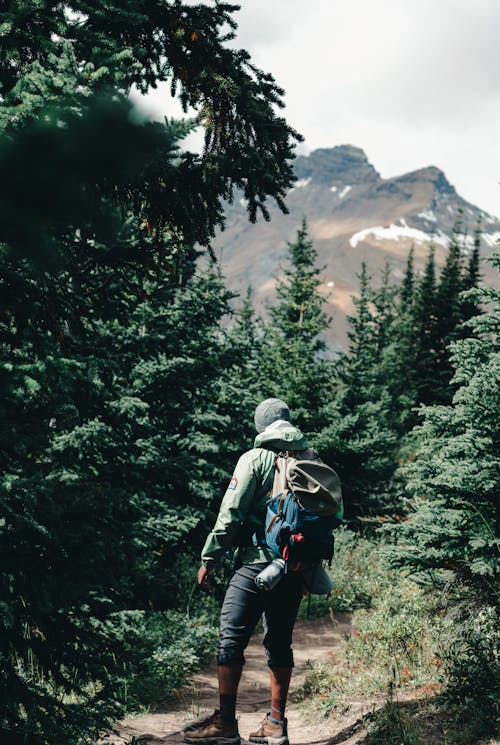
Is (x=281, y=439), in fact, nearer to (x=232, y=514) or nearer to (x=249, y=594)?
(x=232, y=514)

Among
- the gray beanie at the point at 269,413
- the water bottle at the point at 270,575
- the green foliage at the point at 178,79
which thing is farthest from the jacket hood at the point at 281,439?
the green foliage at the point at 178,79

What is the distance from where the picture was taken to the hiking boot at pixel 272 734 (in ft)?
13.6

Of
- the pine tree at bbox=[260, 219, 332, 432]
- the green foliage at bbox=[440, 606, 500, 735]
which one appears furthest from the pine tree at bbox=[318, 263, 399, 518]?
the green foliage at bbox=[440, 606, 500, 735]

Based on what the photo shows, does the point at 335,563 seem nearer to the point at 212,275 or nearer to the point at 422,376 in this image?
the point at 212,275

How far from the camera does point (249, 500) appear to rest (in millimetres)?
4066

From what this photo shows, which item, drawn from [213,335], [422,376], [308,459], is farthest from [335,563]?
[422,376]

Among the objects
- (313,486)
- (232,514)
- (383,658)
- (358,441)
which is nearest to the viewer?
(313,486)

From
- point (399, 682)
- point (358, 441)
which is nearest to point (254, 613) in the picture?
point (399, 682)

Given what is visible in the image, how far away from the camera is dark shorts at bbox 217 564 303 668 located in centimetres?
404

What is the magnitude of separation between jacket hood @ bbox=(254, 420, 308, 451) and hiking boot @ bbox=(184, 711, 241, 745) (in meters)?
1.88

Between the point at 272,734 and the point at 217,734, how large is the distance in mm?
407

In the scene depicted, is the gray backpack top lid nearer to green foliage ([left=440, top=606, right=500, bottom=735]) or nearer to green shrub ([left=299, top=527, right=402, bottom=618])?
green foliage ([left=440, top=606, right=500, bottom=735])

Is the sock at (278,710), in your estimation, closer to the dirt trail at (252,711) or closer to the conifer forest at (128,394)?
the dirt trail at (252,711)

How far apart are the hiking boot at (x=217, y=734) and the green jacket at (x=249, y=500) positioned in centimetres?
108
